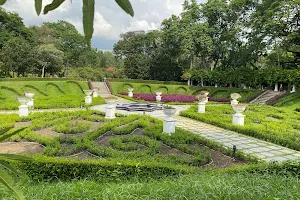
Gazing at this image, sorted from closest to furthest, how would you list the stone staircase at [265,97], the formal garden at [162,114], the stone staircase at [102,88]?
the formal garden at [162,114] < the stone staircase at [265,97] < the stone staircase at [102,88]

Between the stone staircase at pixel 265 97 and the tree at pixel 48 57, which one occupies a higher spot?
the tree at pixel 48 57

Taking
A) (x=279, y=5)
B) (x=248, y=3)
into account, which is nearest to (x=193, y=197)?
(x=279, y=5)

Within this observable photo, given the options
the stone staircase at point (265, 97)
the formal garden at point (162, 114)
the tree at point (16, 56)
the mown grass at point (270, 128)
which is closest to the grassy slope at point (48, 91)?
the formal garden at point (162, 114)

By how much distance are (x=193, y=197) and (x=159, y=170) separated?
1.74 metres

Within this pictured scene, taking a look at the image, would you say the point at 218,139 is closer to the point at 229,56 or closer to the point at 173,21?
the point at 229,56

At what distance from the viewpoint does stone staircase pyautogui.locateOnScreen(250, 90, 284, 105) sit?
1642 cm

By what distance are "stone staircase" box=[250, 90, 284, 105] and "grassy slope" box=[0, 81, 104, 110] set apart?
10.8 metres

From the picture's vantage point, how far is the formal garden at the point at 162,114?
2.74 m

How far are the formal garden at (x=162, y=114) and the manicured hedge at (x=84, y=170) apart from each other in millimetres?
17

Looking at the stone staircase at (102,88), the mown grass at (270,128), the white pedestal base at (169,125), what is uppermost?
the stone staircase at (102,88)

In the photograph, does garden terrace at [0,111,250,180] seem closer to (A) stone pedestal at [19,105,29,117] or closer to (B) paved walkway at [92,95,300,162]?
(B) paved walkway at [92,95,300,162]

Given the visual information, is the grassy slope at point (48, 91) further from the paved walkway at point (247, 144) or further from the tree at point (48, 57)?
the paved walkway at point (247, 144)

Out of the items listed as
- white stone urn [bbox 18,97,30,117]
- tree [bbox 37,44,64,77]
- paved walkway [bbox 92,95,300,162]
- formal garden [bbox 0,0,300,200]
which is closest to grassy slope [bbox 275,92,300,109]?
formal garden [bbox 0,0,300,200]

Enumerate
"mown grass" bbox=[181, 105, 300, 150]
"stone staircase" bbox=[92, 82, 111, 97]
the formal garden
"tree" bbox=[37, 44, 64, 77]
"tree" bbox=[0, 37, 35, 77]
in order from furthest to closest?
"tree" bbox=[37, 44, 64, 77] < "tree" bbox=[0, 37, 35, 77] < "stone staircase" bbox=[92, 82, 111, 97] < "mown grass" bbox=[181, 105, 300, 150] < the formal garden
